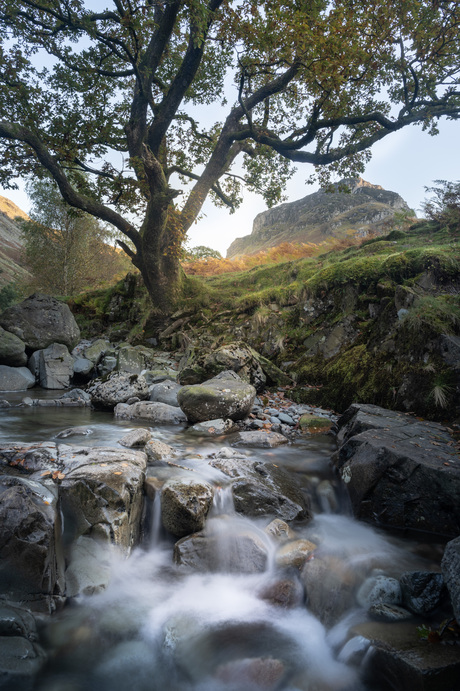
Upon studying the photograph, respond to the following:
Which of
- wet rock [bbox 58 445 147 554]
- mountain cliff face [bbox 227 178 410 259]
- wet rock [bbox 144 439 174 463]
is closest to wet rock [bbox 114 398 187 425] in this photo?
wet rock [bbox 144 439 174 463]

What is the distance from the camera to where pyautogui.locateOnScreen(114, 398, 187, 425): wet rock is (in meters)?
6.28

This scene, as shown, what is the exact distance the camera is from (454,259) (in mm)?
6883

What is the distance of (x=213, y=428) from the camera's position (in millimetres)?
5656

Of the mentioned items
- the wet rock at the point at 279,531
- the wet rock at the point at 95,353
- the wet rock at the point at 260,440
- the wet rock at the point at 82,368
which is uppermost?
the wet rock at the point at 95,353

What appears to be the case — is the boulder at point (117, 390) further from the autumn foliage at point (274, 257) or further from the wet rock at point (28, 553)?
the autumn foliage at point (274, 257)

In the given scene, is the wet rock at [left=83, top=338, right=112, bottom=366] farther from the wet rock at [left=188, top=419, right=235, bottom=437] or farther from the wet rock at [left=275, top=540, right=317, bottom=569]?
the wet rock at [left=275, top=540, right=317, bottom=569]

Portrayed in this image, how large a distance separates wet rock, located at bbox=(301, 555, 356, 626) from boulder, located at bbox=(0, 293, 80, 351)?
366 inches

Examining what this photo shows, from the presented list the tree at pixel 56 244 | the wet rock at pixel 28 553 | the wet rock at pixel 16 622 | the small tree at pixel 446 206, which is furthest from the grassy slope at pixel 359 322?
the tree at pixel 56 244

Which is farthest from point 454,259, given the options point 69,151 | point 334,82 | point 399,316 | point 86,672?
Result: point 69,151

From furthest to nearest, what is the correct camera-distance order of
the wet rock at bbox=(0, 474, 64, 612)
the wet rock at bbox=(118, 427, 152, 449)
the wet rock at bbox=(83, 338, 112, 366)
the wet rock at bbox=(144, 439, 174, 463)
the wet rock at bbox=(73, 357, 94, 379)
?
1. the wet rock at bbox=(83, 338, 112, 366)
2. the wet rock at bbox=(73, 357, 94, 379)
3. the wet rock at bbox=(118, 427, 152, 449)
4. the wet rock at bbox=(144, 439, 174, 463)
5. the wet rock at bbox=(0, 474, 64, 612)

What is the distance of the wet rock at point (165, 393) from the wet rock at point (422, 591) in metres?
5.16

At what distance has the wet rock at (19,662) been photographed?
1854mm

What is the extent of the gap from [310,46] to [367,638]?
9874mm

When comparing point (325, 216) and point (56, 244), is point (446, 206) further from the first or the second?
point (325, 216)
